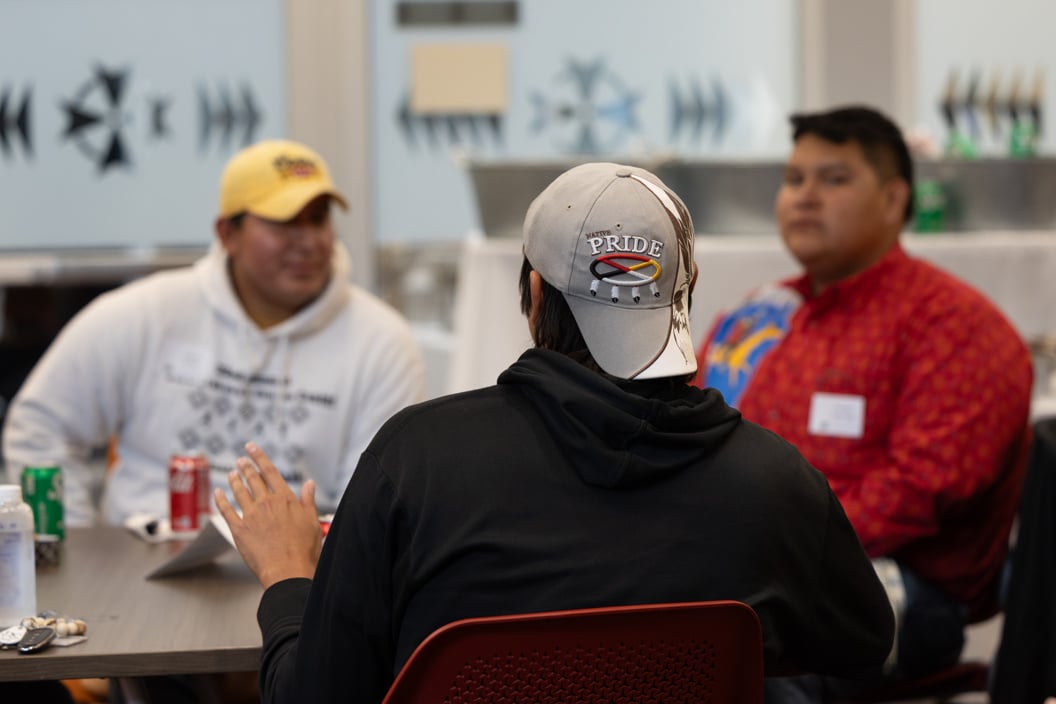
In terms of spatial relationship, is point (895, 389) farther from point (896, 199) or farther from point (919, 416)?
point (896, 199)

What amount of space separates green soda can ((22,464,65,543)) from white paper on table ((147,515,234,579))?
24 centimetres

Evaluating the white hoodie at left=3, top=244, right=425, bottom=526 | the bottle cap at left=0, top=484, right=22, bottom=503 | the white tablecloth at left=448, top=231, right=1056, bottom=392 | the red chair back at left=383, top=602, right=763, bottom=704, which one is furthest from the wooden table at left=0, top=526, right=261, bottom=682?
the white tablecloth at left=448, top=231, right=1056, bottom=392

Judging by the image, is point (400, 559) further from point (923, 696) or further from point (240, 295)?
point (240, 295)

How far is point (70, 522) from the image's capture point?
2518 mm

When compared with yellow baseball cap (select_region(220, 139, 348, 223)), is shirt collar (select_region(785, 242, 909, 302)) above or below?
below

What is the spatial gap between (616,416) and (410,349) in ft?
5.05

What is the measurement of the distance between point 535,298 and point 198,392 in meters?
1.44

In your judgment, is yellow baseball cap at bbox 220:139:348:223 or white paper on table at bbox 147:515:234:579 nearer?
white paper on table at bbox 147:515:234:579

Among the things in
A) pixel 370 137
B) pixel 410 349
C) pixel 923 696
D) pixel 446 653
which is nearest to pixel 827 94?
pixel 370 137

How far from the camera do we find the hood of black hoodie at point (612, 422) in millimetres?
1253

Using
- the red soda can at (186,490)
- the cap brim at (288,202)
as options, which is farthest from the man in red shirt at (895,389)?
the red soda can at (186,490)

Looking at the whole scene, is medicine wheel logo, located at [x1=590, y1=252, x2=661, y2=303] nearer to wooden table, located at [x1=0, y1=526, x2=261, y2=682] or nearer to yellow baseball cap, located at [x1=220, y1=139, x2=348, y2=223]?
wooden table, located at [x1=0, y1=526, x2=261, y2=682]

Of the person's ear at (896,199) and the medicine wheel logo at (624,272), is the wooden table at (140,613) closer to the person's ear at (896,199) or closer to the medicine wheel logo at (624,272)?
the medicine wheel logo at (624,272)

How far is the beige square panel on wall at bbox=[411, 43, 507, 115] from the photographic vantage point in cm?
470
